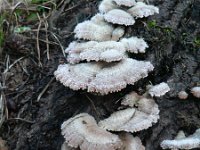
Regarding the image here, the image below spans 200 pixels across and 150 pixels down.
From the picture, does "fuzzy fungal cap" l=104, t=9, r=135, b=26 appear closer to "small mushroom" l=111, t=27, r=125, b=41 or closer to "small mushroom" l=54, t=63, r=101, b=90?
"small mushroom" l=111, t=27, r=125, b=41

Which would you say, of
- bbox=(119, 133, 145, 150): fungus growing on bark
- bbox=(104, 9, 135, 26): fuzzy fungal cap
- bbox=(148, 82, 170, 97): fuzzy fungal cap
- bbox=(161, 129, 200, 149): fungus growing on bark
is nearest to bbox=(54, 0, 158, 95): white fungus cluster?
bbox=(104, 9, 135, 26): fuzzy fungal cap

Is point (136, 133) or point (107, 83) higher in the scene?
point (107, 83)

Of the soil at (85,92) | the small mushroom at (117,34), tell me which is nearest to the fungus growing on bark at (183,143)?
the soil at (85,92)

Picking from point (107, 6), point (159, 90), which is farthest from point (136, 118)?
point (107, 6)

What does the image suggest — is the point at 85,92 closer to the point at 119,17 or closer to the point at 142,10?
the point at 119,17

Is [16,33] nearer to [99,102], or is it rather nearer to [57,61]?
[57,61]

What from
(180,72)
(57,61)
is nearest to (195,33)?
(180,72)

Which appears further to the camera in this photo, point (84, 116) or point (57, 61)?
point (57, 61)
